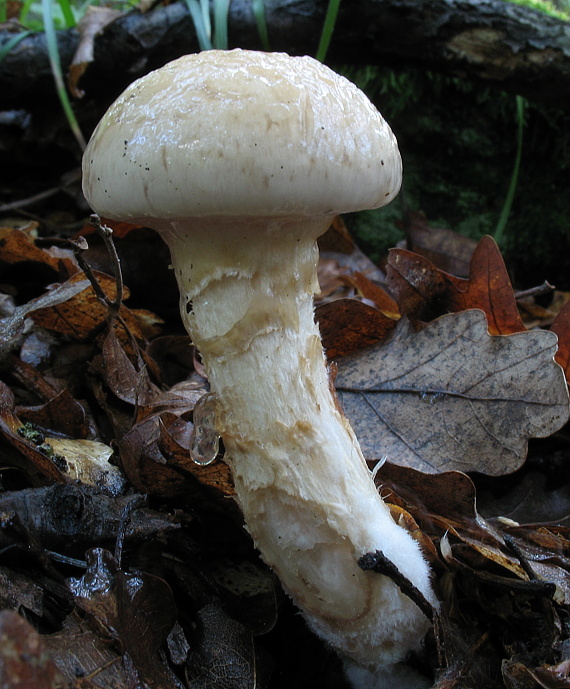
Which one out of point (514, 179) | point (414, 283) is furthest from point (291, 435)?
point (514, 179)

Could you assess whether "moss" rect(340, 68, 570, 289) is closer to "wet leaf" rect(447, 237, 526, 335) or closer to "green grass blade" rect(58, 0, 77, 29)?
"wet leaf" rect(447, 237, 526, 335)

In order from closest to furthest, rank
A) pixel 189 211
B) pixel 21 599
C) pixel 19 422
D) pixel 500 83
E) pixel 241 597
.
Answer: pixel 189 211
pixel 21 599
pixel 241 597
pixel 19 422
pixel 500 83

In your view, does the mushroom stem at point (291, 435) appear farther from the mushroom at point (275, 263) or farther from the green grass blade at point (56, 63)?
the green grass blade at point (56, 63)

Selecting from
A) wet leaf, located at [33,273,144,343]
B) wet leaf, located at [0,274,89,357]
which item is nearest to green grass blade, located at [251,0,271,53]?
wet leaf, located at [33,273,144,343]

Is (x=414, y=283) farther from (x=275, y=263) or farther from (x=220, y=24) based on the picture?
(x=220, y=24)

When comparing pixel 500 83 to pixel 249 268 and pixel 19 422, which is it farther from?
pixel 19 422

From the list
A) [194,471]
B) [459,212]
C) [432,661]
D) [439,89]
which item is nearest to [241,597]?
[194,471]
